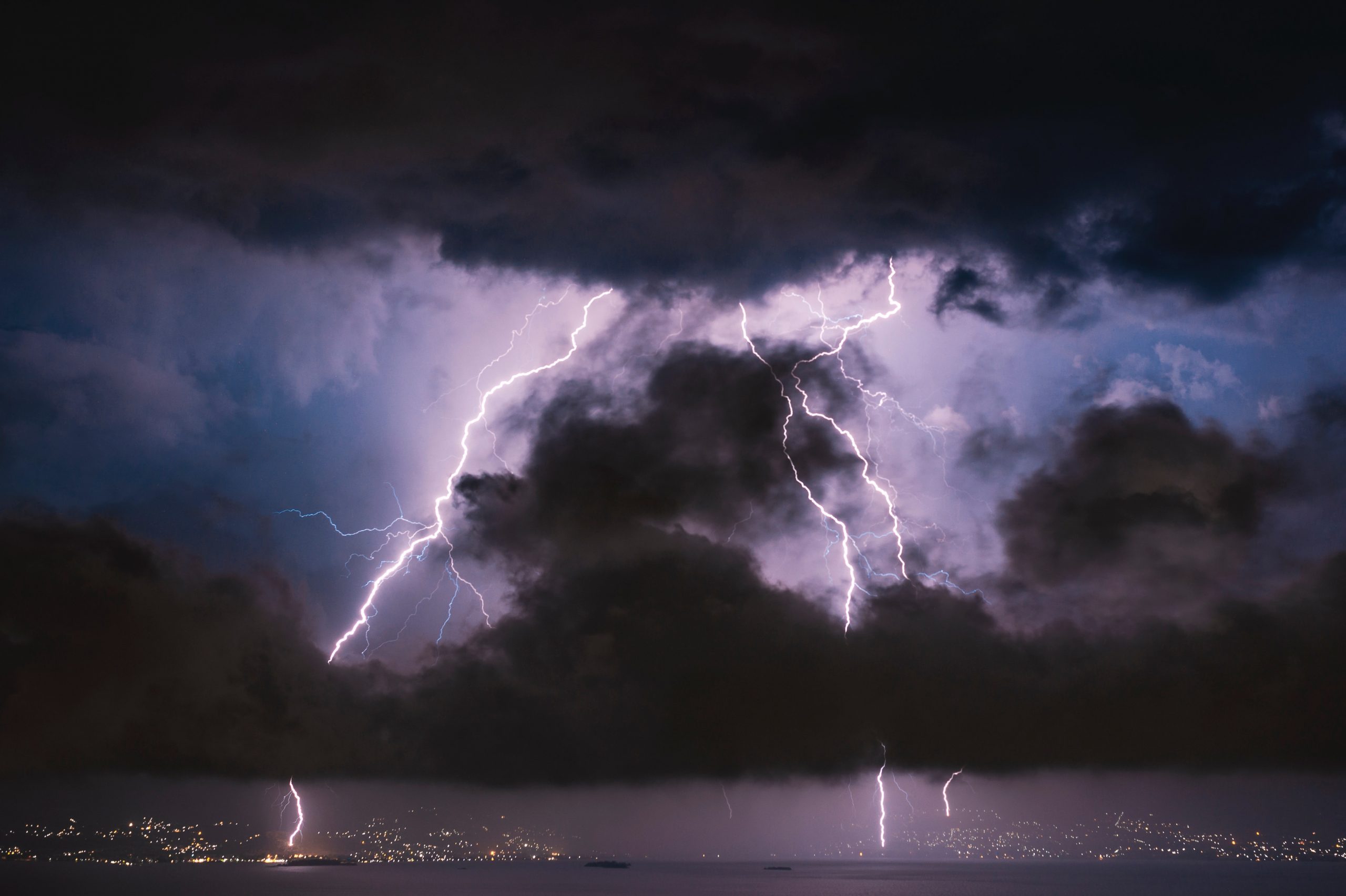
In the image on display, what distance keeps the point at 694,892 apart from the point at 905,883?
49934 millimetres

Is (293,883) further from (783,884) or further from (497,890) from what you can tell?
(783,884)

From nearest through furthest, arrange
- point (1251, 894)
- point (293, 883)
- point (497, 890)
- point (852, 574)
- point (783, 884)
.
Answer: point (852, 574), point (1251, 894), point (497, 890), point (293, 883), point (783, 884)

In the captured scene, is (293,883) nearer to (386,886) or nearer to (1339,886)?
(386,886)

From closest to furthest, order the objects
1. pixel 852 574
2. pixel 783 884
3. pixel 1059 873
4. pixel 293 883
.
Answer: pixel 852 574 → pixel 293 883 → pixel 783 884 → pixel 1059 873

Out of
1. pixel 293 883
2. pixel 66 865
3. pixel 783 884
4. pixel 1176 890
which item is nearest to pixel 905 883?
pixel 783 884

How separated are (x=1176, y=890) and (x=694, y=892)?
6231 centimetres

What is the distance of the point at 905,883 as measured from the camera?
156375mm

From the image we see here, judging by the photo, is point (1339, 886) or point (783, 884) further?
point (783, 884)

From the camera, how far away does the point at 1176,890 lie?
4855 inches

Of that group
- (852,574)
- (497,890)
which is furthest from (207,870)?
(852,574)

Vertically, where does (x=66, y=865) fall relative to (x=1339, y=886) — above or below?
below

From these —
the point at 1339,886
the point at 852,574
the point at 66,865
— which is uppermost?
the point at 852,574

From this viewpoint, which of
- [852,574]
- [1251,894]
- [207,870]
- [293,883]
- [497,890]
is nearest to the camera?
[852,574]

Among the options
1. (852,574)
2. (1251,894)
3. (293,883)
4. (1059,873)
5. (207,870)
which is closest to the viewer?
(852,574)
